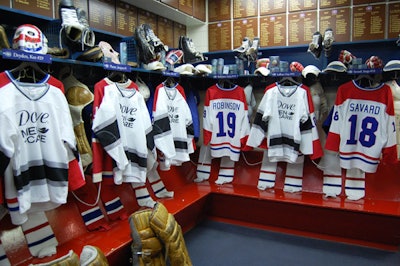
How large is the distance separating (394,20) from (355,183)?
158 cm

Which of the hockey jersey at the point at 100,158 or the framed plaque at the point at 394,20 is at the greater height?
the framed plaque at the point at 394,20

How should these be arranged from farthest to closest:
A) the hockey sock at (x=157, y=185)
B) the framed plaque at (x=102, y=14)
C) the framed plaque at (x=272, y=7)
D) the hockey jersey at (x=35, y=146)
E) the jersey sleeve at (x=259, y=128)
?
the framed plaque at (x=272, y=7) → the jersey sleeve at (x=259, y=128) → the hockey sock at (x=157, y=185) → the framed plaque at (x=102, y=14) → the hockey jersey at (x=35, y=146)

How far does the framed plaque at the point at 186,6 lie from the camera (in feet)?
11.5

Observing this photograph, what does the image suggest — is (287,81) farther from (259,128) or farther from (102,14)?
(102,14)

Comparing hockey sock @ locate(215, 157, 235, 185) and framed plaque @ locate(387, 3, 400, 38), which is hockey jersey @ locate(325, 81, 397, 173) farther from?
hockey sock @ locate(215, 157, 235, 185)

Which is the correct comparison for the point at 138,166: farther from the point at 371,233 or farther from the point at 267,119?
the point at 371,233

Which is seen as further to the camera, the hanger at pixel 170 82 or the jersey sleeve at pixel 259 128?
the jersey sleeve at pixel 259 128

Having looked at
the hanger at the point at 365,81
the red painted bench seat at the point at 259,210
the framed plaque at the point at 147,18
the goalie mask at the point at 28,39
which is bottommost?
the red painted bench seat at the point at 259,210

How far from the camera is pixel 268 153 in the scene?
125 inches

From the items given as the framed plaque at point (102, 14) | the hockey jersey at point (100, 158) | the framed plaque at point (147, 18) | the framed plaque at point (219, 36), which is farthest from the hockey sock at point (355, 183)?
the framed plaque at point (102, 14)

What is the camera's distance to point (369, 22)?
3152 mm

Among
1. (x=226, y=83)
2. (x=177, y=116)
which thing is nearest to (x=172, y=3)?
(x=226, y=83)

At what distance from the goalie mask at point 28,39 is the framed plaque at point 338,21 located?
2713 mm

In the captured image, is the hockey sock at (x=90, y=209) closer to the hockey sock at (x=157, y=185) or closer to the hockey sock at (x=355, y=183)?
the hockey sock at (x=157, y=185)
